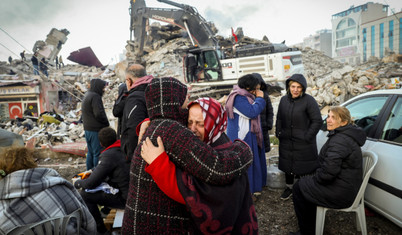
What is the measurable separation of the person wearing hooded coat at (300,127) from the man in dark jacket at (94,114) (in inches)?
122

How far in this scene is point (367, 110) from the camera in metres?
3.04

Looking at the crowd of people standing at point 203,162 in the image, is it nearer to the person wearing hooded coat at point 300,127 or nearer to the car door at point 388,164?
the person wearing hooded coat at point 300,127

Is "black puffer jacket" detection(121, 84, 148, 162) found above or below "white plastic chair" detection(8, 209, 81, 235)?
above

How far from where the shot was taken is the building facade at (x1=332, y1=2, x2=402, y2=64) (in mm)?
41484

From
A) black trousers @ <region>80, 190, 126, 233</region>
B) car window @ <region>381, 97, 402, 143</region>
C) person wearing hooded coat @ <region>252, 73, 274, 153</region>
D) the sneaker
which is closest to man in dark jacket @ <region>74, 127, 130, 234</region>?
black trousers @ <region>80, 190, 126, 233</region>

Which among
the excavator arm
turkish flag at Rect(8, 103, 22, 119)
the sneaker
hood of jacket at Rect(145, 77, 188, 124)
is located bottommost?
the sneaker

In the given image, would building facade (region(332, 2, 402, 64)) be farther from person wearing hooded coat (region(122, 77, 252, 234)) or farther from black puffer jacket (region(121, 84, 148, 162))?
person wearing hooded coat (region(122, 77, 252, 234))

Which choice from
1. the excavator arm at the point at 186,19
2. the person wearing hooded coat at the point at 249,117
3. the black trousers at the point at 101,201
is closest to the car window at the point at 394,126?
the person wearing hooded coat at the point at 249,117

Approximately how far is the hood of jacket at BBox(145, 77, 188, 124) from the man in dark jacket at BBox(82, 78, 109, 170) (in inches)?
131

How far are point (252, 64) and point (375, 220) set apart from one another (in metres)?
9.67

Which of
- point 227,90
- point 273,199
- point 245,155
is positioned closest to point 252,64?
point 227,90

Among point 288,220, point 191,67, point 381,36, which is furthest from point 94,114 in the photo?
point 381,36

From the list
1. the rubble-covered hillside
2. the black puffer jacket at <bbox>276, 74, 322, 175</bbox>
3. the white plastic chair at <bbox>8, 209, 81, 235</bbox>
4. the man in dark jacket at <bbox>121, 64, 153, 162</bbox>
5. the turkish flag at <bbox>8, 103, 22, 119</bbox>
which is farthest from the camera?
the turkish flag at <bbox>8, 103, 22, 119</bbox>

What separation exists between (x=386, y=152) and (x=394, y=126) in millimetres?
309
